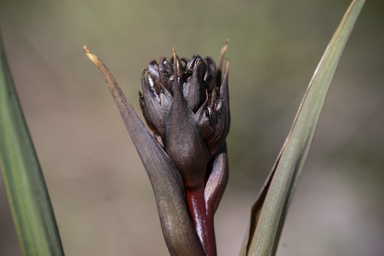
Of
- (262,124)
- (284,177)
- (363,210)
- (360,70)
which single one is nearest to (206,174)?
(284,177)

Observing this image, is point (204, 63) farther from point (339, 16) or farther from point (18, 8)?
point (18, 8)

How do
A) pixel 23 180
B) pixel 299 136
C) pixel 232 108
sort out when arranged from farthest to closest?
pixel 232 108 < pixel 299 136 < pixel 23 180

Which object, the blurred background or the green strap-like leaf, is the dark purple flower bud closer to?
the green strap-like leaf

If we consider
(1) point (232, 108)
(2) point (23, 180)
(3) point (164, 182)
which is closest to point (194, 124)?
(3) point (164, 182)

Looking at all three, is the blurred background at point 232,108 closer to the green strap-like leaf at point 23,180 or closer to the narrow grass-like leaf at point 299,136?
the narrow grass-like leaf at point 299,136

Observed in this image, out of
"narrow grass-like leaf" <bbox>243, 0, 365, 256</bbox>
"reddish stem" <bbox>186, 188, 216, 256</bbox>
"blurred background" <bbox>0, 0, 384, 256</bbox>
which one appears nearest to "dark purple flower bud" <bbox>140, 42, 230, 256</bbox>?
"reddish stem" <bbox>186, 188, 216, 256</bbox>

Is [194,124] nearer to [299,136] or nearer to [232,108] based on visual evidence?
[299,136]

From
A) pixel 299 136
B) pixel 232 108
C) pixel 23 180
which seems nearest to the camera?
pixel 23 180

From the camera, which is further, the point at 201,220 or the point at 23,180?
the point at 201,220
